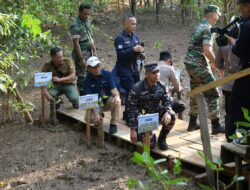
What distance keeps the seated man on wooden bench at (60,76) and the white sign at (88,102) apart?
1.34 m

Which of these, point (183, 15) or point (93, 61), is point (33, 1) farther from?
point (183, 15)

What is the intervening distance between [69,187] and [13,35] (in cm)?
260

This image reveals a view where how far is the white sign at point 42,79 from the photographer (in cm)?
705

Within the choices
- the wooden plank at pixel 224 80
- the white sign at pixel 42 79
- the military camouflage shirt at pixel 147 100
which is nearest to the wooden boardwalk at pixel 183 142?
the military camouflage shirt at pixel 147 100

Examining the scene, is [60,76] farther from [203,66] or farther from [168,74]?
[203,66]

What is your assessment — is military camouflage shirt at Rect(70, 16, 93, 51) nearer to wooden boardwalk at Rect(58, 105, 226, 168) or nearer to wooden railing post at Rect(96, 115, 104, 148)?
wooden boardwalk at Rect(58, 105, 226, 168)

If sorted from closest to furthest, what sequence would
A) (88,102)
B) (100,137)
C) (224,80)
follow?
(224,80)
(88,102)
(100,137)

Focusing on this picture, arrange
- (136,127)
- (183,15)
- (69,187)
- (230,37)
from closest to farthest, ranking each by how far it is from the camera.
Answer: (230,37), (69,187), (136,127), (183,15)

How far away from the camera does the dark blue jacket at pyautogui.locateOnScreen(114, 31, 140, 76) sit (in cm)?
669

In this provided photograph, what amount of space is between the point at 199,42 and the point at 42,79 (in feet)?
8.65

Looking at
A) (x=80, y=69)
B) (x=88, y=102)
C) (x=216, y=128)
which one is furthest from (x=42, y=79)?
(x=216, y=128)

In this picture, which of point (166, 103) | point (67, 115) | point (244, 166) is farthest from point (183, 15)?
point (244, 166)

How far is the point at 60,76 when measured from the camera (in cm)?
764

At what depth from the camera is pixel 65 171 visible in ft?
18.5
